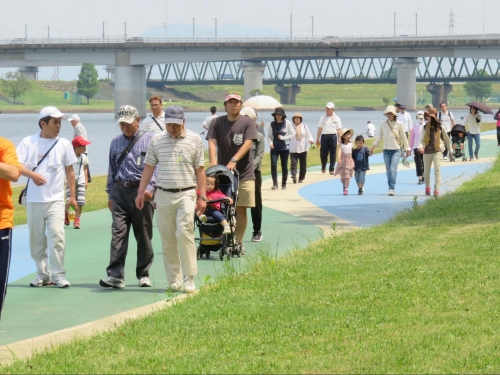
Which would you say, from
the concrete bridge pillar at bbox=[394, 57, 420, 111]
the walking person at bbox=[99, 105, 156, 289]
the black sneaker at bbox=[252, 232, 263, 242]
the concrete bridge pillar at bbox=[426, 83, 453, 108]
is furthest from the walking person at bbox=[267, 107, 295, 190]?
the concrete bridge pillar at bbox=[426, 83, 453, 108]

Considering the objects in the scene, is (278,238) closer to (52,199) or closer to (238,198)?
(238,198)

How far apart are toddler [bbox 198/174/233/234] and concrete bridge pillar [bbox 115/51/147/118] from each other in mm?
93684

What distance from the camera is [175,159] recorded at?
9656 millimetres

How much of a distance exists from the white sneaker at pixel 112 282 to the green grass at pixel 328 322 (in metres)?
0.98

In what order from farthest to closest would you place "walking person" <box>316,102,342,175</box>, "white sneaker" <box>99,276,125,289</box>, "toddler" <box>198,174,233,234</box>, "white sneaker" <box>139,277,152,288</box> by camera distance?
"walking person" <box>316,102,342,175</box> < "toddler" <box>198,174,233,234</box> < "white sneaker" <box>139,277,152,288</box> < "white sneaker" <box>99,276,125,289</box>

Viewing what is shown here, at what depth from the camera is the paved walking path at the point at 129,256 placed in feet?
27.7

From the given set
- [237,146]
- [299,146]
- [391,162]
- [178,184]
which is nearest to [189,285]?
[178,184]

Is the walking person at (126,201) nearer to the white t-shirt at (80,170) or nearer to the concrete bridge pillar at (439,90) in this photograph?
the white t-shirt at (80,170)

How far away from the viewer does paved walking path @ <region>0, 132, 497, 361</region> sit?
845cm

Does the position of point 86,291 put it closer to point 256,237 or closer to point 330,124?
point 256,237

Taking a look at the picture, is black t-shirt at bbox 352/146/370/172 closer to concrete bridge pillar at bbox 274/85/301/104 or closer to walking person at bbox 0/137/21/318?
walking person at bbox 0/137/21/318

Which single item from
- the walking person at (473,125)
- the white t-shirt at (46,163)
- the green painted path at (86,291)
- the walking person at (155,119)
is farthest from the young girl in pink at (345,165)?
the white t-shirt at (46,163)

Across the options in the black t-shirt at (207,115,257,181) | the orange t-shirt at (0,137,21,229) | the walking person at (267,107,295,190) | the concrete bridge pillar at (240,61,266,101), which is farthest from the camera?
the concrete bridge pillar at (240,61,266,101)

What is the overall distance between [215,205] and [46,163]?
2461mm
